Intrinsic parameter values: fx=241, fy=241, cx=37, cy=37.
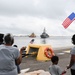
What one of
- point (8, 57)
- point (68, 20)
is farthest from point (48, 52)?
point (8, 57)

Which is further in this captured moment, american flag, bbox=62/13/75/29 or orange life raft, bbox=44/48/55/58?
american flag, bbox=62/13/75/29

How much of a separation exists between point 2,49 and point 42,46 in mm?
8765

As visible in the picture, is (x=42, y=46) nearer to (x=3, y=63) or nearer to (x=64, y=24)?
(x=64, y=24)

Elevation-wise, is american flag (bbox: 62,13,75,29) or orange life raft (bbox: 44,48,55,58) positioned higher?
american flag (bbox: 62,13,75,29)

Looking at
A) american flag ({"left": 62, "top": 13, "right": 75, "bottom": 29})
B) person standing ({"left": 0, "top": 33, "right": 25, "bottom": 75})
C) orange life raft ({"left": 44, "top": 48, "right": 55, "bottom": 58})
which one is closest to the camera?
person standing ({"left": 0, "top": 33, "right": 25, "bottom": 75})

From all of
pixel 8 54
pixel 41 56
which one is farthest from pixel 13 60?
pixel 41 56

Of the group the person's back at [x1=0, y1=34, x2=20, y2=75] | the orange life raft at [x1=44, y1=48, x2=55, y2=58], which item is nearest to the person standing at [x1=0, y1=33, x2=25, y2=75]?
the person's back at [x1=0, y1=34, x2=20, y2=75]

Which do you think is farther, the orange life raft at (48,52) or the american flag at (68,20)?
the american flag at (68,20)

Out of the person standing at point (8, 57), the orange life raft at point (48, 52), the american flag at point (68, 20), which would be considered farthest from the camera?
the american flag at point (68, 20)

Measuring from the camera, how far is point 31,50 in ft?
46.7

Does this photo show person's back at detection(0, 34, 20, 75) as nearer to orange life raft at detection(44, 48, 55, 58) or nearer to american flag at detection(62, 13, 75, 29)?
orange life raft at detection(44, 48, 55, 58)

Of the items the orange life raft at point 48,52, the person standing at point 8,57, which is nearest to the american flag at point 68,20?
the orange life raft at point 48,52

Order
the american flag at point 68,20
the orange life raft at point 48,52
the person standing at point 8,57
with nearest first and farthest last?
the person standing at point 8,57, the orange life raft at point 48,52, the american flag at point 68,20

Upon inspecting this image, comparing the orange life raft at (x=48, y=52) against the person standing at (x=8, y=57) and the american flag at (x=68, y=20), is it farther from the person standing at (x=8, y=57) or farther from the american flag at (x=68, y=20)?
the person standing at (x=8, y=57)
